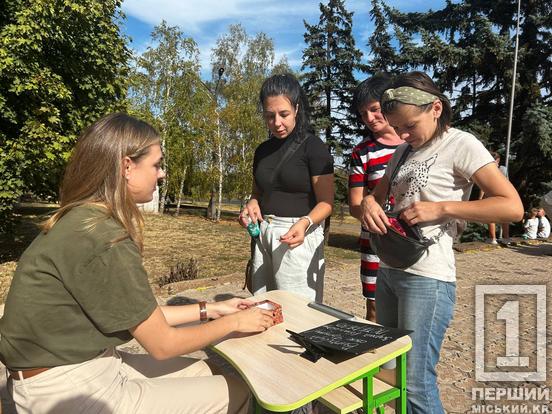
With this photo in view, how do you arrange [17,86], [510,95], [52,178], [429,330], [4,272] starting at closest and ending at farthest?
1. [429,330]
2. [17,86]
3. [4,272]
4. [52,178]
5. [510,95]

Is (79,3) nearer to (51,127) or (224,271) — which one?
(51,127)

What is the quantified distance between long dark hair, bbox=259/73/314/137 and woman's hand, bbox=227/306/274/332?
4.11ft

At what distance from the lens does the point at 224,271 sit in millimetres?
8477

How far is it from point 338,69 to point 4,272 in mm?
15731

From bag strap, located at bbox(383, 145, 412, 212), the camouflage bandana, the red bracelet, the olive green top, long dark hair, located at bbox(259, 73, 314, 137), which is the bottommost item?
the red bracelet

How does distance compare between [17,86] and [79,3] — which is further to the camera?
[79,3]

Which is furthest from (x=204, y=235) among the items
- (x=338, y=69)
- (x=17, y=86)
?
(x=338, y=69)

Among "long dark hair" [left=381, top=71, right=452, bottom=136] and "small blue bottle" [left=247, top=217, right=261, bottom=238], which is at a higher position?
"long dark hair" [left=381, top=71, right=452, bottom=136]

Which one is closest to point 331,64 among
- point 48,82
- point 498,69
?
point 498,69

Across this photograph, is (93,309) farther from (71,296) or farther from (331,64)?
(331,64)

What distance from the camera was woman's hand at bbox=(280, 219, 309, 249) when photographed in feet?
8.07

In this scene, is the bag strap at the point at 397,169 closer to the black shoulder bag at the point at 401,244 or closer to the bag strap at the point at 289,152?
the black shoulder bag at the point at 401,244

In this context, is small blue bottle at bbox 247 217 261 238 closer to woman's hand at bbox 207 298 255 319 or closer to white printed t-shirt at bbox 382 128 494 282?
woman's hand at bbox 207 298 255 319

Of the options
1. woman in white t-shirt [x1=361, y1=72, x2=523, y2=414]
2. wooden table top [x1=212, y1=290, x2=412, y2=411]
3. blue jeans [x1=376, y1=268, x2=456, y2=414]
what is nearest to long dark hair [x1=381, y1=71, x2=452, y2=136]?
woman in white t-shirt [x1=361, y1=72, x2=523, y2=414]
